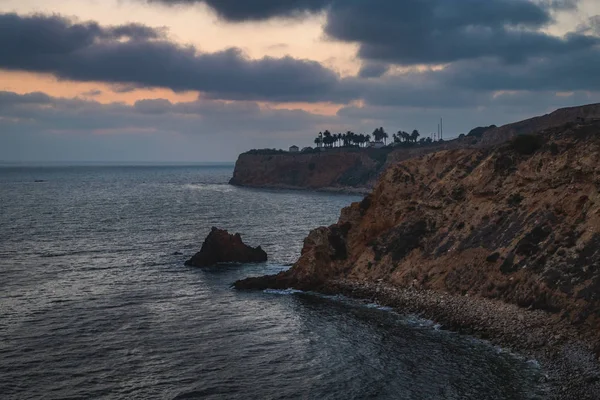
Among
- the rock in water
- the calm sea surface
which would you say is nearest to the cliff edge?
the calm sea surface

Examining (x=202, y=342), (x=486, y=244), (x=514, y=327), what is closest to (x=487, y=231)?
(x=486, y=244)

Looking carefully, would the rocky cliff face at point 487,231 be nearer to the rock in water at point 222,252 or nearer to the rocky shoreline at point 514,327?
the rocky shoreline at point 514,327

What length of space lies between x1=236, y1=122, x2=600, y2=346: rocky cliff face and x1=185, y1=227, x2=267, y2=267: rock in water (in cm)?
1336

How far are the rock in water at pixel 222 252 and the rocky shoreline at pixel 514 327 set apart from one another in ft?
64.7

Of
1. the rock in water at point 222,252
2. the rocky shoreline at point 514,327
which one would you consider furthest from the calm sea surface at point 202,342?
the rock in water at point 222,252

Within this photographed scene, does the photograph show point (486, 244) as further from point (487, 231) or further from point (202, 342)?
point (202, 342)

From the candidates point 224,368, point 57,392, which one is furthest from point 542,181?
point 57,392

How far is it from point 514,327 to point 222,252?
42.9 metres

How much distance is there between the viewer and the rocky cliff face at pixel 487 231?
4784 cm

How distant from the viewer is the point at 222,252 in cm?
7750

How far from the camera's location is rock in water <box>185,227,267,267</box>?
75.2 meters

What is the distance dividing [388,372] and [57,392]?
21.2 m

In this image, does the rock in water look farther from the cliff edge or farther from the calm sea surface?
the cliff edge

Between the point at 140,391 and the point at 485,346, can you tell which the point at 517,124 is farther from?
the point at 140,391
